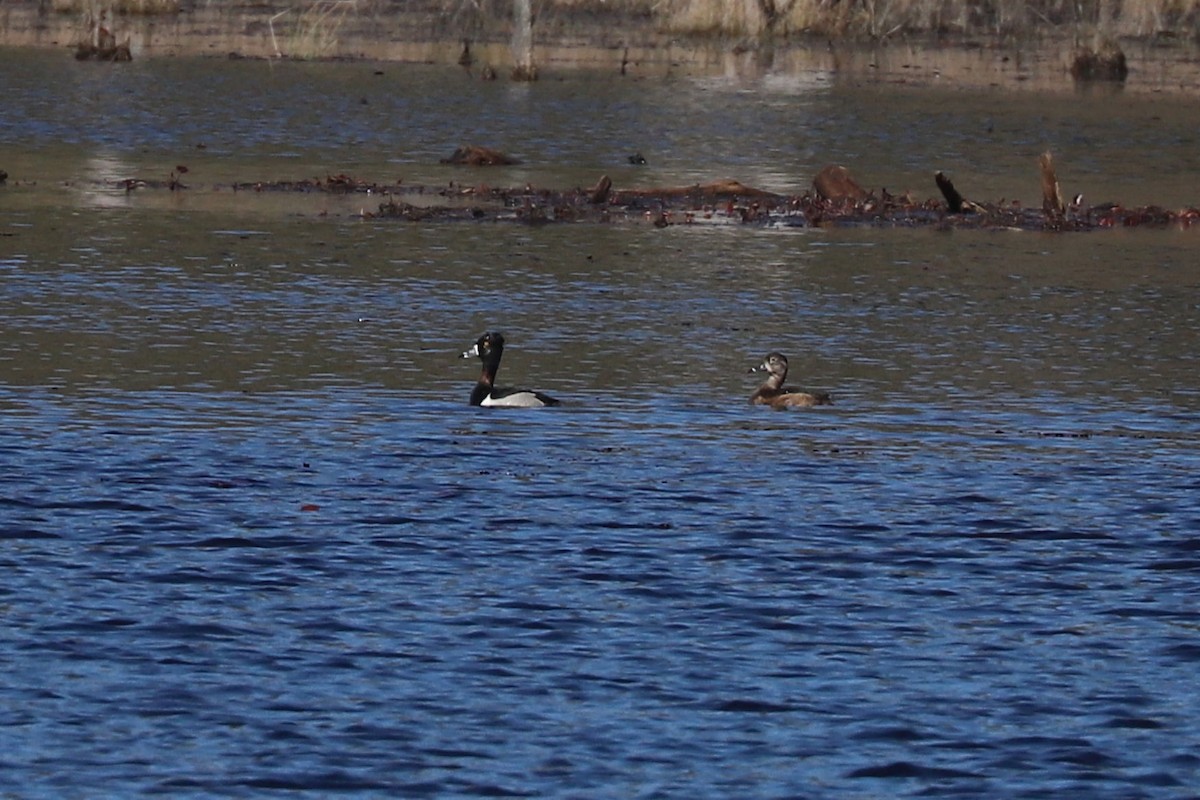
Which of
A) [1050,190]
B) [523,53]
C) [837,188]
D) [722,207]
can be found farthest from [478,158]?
[523,53]

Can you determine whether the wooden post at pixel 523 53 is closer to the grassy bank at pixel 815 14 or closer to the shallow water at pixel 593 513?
the grassy bank at pixel 815 14

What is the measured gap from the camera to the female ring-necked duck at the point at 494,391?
52.9 ft

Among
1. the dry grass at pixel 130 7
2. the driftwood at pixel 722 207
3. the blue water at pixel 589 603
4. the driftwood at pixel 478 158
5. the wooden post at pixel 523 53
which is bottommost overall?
the blue water at pixel 589 603

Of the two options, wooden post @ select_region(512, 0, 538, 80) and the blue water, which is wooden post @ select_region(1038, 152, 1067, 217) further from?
wooden post @ select_region(512, 0, 538, 80)

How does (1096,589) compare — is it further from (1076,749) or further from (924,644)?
(1076,749)

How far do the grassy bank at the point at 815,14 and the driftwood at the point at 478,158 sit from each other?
87.8 ft

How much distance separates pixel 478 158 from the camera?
35375mm

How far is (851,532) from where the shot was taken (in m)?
12.8

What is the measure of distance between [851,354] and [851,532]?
6505mm

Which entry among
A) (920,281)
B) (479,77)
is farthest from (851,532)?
(479,77)

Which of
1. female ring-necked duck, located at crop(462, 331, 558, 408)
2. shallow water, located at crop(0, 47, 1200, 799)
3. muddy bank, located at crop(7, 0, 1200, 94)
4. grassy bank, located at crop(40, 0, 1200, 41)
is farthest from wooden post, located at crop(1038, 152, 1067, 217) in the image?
grassy bank, located at crop(40, 0, 1200, 41)

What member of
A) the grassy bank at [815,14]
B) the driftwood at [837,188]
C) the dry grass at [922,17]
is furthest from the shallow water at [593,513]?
the grassy bank at [815,14]

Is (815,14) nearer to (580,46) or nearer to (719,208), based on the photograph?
(580,46)

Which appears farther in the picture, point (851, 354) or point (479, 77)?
point (479, 77)
